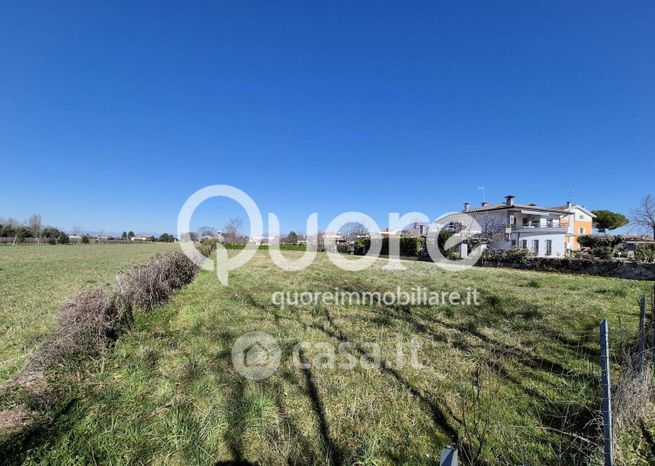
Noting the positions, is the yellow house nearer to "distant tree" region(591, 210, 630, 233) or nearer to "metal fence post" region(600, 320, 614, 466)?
"distant tree" region(591, 210, 630, 233)

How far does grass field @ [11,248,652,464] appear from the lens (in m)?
2.24

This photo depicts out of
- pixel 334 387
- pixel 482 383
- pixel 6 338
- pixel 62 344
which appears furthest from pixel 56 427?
pixel 482 383

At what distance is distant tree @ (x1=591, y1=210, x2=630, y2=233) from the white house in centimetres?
2094

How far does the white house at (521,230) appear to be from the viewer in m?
26.1

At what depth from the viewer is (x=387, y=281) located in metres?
11.1

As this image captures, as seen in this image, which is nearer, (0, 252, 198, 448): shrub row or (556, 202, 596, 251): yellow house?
(0, 252, 198, 448): shrub row

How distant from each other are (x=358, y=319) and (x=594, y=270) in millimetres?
15432

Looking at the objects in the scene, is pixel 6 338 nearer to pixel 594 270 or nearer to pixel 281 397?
pixel 281 397

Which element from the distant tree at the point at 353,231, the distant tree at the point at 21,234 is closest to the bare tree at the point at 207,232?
the distant tree at the point at 353,231

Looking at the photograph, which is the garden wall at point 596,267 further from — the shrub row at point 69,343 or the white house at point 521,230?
the shrub row at point 69,343

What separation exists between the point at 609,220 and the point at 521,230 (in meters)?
28.5

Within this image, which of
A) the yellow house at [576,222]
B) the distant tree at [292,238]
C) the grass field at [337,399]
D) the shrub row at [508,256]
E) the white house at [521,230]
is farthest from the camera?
the distant tree at [292,238]

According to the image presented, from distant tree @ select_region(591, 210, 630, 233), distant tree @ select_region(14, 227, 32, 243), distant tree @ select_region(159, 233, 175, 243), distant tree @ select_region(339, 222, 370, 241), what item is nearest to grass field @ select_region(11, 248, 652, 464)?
distant tree @ select_region(339, 222, 370, 241)

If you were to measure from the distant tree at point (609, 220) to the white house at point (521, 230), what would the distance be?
68.7 feet
